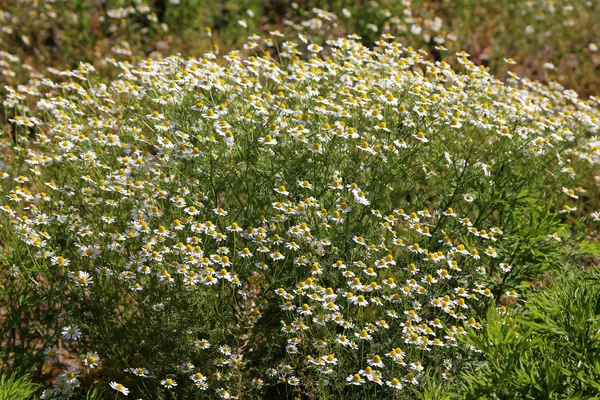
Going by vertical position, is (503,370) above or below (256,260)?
above

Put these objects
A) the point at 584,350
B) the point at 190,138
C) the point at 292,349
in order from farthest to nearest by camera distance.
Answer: the point at 190,138
the point at 292,349
the point at 584,350

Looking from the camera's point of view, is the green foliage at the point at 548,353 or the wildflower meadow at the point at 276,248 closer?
the green foliage at the point at 548,353

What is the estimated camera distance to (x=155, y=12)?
848 centimetres

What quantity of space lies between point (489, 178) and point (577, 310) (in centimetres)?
171

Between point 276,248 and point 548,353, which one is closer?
point 548,353

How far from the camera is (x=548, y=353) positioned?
2.97 meters

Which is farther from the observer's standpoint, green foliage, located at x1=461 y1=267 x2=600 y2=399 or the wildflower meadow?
the wildflower meadow

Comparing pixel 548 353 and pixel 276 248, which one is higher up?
pixel 548 353

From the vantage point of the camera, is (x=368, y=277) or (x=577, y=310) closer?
(x=577, y=310)

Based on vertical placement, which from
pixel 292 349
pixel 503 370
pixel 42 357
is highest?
pixel 503 370

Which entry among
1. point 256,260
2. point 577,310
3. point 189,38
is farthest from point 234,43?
point 577,310

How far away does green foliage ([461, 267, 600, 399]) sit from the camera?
2.77 metres

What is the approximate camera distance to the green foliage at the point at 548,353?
9.09ft

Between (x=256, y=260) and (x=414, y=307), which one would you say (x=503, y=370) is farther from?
(x=256, y=260)
